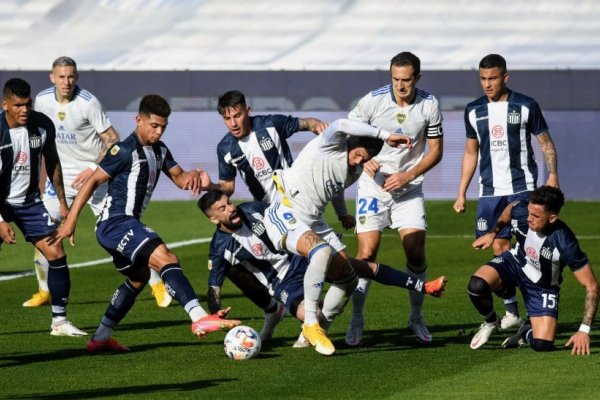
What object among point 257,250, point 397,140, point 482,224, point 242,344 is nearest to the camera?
point 397,140

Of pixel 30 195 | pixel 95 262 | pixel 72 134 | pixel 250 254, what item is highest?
pixel 72 134

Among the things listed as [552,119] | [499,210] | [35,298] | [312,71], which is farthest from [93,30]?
[499,210]

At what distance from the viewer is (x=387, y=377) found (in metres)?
10.3

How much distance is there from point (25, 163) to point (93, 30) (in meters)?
32.6

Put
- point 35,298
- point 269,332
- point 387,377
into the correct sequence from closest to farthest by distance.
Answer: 1. point 387,377
2. point 269,332
3. point 35,298

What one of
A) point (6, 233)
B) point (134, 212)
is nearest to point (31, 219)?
point (6, 233)

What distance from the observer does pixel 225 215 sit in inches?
476

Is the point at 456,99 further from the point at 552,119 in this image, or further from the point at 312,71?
the point at 552,119

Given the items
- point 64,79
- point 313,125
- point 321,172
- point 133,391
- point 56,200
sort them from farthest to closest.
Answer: point 56,200
point 64,79
point 313,125
point 321,172
point 133,391

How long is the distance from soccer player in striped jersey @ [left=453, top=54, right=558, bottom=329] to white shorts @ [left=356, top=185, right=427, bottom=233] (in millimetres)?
521

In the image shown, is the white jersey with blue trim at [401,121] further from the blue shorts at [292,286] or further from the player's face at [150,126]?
the player's face at [150,126]

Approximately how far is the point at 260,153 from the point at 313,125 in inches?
22.9

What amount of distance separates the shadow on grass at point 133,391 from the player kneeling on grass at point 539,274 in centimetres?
286

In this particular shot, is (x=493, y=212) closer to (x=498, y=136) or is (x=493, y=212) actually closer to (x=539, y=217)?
(x=498, y=136)
